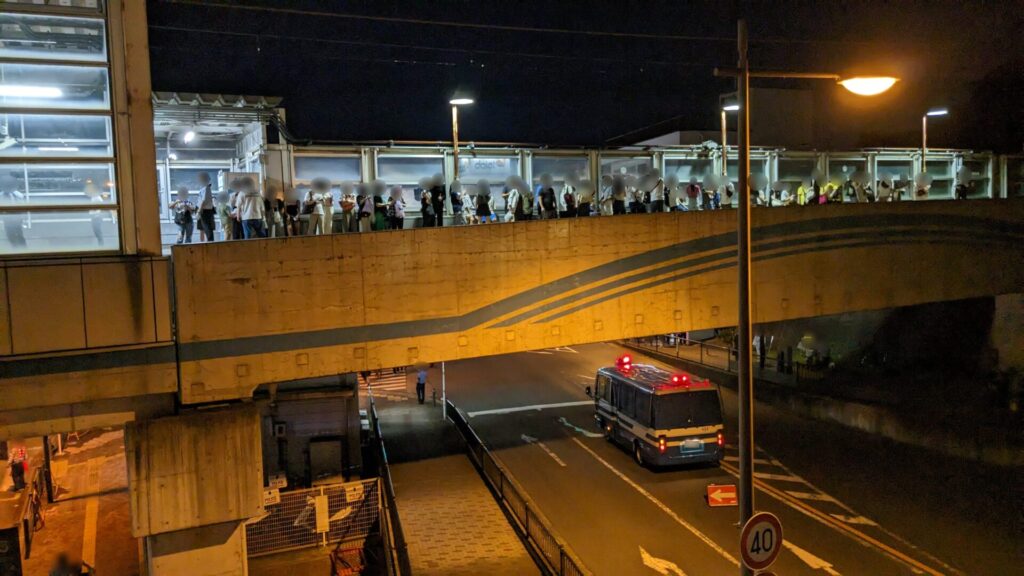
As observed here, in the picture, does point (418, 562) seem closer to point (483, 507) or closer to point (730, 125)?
point (483, 507)

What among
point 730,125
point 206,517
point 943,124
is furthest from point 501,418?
point 943,124

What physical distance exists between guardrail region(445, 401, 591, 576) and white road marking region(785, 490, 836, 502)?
6243mm

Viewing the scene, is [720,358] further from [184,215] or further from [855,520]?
[184,215]

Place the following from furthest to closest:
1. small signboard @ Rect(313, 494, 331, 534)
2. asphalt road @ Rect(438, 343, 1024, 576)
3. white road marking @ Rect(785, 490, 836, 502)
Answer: white road marking @ Rect(785, 490, 836, 502), small signboard @ Rect(313, 494, 331, 534), asphalt road @ Rect(438, 343, 1024, 576)

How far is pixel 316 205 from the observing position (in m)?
15.3

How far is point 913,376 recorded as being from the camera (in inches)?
963

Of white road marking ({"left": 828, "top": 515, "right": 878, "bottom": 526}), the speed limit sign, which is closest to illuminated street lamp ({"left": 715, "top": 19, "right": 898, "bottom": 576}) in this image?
the speed limit sign

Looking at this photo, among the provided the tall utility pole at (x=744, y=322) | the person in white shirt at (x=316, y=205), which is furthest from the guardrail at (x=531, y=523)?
the person in white shirt at (x=316, y=205)

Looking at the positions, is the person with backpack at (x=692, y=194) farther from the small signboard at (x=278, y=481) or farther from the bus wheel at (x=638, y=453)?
the small signboard at (x=278, y=481)

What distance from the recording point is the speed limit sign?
267 inches

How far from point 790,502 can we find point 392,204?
10.9m

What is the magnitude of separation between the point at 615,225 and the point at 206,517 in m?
9.91

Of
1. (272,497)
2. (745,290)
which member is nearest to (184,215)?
(272,497)

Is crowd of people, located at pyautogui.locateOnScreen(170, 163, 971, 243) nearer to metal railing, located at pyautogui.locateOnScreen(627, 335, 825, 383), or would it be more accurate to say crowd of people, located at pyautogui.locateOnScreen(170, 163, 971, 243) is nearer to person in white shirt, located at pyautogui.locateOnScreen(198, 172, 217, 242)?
person in white shirt, located at pyautogui.locateOnScreen(198, 172, 217, 242)
